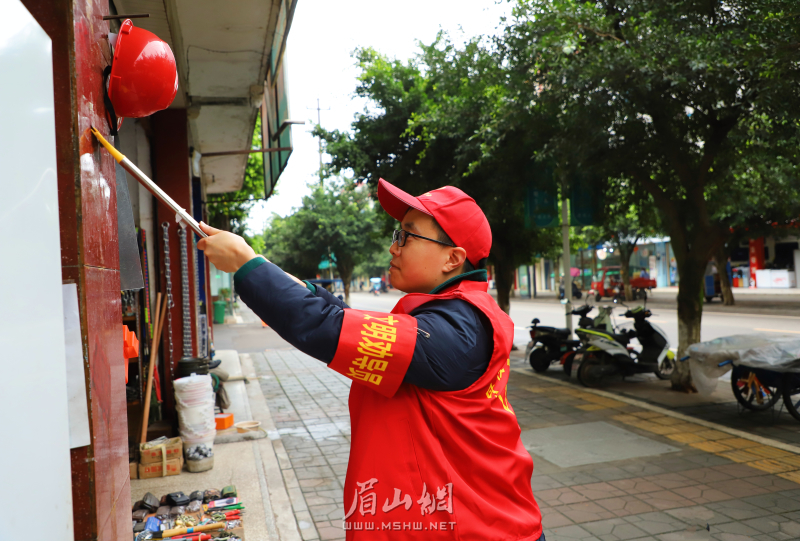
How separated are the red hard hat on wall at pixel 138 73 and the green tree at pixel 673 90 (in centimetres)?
532

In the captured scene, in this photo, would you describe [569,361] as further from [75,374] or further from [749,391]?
[75,374]

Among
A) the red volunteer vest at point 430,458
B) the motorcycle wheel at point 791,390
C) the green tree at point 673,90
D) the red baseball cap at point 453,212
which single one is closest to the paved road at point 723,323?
the green tree at point 673,90

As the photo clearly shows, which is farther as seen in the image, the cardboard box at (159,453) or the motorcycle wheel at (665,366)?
the motorcycle wheel at (665,366)

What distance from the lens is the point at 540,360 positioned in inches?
416

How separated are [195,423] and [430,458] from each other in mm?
4256

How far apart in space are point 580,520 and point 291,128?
549 centimetres

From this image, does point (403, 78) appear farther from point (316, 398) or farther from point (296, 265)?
point (296, 265)

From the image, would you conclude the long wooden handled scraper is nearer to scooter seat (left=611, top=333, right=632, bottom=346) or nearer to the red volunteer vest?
the red volunteer vest

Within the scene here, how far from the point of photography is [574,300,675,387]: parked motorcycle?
9.02 metres

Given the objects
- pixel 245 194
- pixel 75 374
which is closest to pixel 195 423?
pixel 75 374

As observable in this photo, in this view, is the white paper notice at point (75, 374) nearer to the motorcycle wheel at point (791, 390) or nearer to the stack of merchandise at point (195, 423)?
the stack of merchandise at point (195, 423)

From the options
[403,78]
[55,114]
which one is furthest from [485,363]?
[403,78]

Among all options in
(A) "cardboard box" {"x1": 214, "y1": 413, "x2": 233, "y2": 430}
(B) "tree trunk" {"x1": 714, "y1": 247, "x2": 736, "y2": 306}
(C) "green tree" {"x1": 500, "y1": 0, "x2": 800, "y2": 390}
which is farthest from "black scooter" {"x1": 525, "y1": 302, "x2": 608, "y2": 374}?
(B) "tree trunk" {"x1": 714, "y1": 247, "x2": 736, "y2": 306}

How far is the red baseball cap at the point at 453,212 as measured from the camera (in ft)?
5.64
